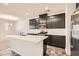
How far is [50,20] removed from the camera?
2.02 meters

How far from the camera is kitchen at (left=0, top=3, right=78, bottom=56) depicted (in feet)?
6.53

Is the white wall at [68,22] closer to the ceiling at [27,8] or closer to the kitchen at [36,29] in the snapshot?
the kitchen at [36,29]

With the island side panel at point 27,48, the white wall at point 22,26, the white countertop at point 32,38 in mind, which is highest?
the white wall at point 22,26

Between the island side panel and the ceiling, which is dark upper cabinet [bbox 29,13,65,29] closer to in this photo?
the ceiling

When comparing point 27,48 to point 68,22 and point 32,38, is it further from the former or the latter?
point 68,22

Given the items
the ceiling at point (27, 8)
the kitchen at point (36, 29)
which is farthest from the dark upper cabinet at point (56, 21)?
the ceiling at point (27, 8)

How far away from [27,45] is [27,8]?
1.78 ft

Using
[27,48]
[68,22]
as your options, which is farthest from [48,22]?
[27,48]

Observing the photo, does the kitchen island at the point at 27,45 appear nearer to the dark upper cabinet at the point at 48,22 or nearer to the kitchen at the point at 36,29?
the kitchen at the point at 36,29

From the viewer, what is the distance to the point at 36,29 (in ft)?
6.77

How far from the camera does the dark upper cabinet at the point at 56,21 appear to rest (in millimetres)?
1985

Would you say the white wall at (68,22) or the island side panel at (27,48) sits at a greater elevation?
the white wall at (68,22)

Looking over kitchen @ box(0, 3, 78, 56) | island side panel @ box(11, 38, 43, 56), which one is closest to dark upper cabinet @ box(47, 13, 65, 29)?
kitchen @ box(0, 3, 78, 56)

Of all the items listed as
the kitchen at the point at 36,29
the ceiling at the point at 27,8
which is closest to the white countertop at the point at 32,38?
the kitchen at the point at 36,29
